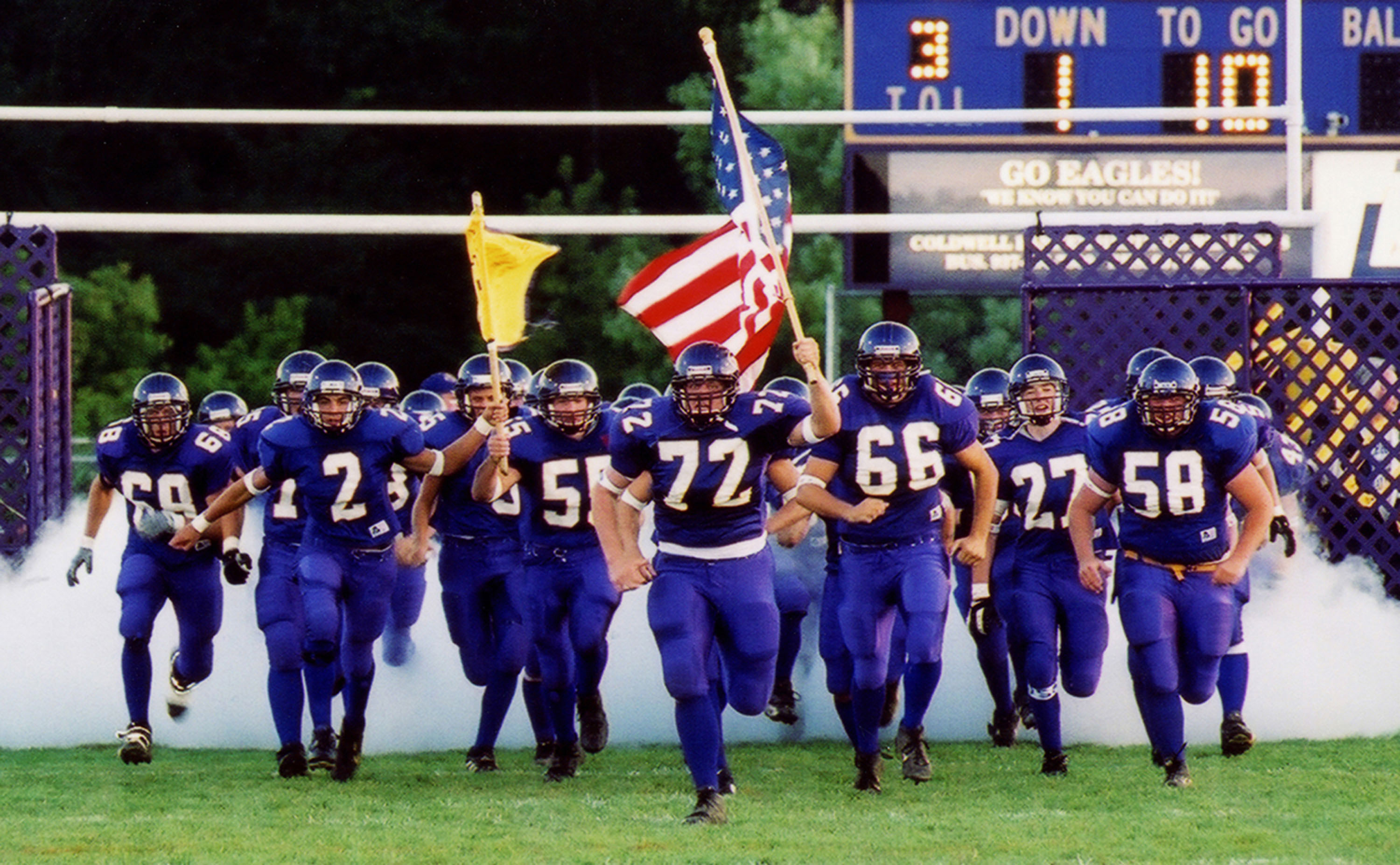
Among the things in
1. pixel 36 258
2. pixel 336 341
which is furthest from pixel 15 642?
pixel 336 341

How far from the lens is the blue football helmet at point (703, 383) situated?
9.12 m

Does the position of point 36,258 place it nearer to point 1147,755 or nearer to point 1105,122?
point 1147,755

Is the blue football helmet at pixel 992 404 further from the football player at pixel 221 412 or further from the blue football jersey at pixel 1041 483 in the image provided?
the football player at pixel 221 412

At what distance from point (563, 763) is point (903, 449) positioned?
190cm

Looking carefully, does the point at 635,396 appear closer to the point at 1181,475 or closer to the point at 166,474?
the point at 166,474

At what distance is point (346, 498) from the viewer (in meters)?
10.4

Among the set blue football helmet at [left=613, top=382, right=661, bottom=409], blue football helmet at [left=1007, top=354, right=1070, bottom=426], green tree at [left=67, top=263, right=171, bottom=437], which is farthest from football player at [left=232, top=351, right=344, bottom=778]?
green tree at [left=67, top=263, right=171, bottom=437]

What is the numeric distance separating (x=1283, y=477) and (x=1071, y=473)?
1.60 metres

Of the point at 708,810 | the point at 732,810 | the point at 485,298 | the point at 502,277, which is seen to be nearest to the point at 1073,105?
the point at 502,277

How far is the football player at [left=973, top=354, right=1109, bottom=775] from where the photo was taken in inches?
406

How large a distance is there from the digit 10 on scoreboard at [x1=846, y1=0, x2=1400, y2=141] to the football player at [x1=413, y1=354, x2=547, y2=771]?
5.74 metres

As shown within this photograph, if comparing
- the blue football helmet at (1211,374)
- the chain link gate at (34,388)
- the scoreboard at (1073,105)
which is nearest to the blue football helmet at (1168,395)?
the blue football helmet at (1211,374)

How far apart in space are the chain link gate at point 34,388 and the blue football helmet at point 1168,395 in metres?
5.41

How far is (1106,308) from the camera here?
40.7ft
